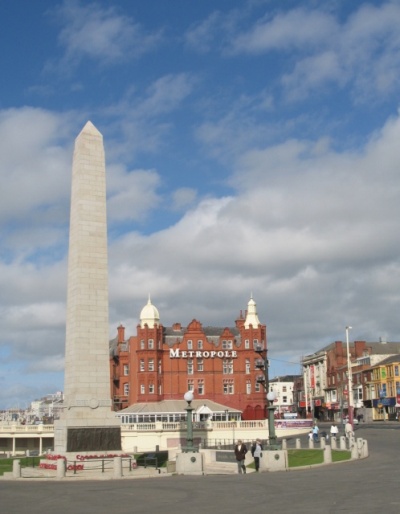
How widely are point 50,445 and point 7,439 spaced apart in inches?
199

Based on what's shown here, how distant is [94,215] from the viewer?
35.2 metres

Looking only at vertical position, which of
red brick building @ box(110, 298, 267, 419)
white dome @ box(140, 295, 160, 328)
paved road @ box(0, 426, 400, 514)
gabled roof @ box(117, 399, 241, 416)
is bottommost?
paved road @ box(0, 426, 400, 514)

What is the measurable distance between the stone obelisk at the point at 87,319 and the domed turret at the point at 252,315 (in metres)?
64.3

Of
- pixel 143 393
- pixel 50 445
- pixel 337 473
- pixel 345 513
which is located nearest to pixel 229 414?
pixel 143 393

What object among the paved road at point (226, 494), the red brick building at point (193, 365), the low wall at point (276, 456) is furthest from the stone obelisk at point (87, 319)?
the red brick building at point (193, 365)

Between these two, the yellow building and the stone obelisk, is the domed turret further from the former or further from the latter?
the stone obelisk

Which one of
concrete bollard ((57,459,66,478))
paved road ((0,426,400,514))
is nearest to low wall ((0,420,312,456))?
concrete bollard ((57,459,66,478))

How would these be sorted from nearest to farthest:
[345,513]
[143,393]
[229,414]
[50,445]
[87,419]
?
[345,513] → [87,419] → [50,445] → [229,414] → [143,393]

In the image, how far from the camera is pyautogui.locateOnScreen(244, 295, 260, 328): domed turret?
9819 cm

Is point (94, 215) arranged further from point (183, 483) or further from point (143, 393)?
point (143, 393)

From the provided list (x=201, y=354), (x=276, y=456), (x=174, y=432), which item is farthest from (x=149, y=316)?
(x=276, y=456)

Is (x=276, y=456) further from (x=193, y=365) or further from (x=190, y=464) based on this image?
(x=193, y=365)

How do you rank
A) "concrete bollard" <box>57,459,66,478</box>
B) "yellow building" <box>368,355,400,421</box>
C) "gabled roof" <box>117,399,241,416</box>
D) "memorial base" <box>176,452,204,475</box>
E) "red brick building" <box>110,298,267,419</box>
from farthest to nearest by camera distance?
"yellow building" <box>368,355,400,421</box>
"red brick building" <box>110,298,267,419</box>
"gabled roof" <box>117,399,241,416</box>
"memorial base" <box>176,452,204,475</box>
"concrete bollard" <box>57,459,66,478</box>

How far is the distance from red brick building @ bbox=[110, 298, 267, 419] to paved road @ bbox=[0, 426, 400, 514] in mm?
64071
